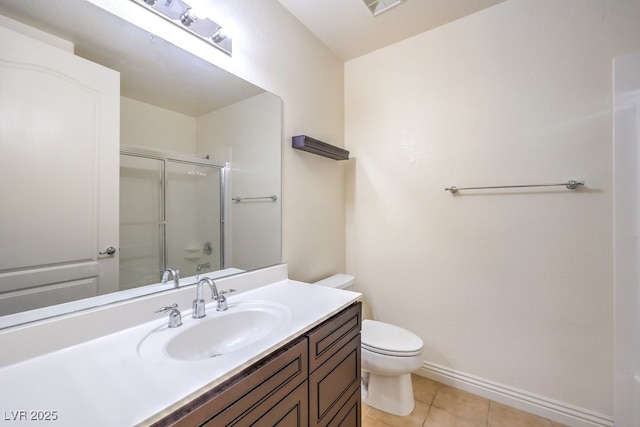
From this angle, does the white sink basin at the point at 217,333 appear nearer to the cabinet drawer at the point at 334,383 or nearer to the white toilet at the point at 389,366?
the cabinet drawer at the point at 334,383

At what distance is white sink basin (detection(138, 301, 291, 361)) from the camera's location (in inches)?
32.6

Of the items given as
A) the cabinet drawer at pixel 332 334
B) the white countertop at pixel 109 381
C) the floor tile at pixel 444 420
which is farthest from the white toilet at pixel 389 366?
the white countertop at pixel 109 381

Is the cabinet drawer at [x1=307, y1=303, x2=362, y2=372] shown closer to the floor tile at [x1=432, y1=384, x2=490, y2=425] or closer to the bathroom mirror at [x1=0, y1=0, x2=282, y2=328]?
the bathroom mirror at [x1=0, y1=0, x2=282, y2=328]

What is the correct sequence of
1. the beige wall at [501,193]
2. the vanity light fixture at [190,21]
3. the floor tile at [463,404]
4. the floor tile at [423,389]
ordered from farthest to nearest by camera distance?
1. the floor tile at [423,389]
2. the floor tile at [463,404]
3. the beige wall at [501,193]
4. the vanity light fixture at [190,21]

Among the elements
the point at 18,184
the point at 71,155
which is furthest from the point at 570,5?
the point at 18,184

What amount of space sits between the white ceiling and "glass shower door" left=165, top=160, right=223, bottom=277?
1215mm

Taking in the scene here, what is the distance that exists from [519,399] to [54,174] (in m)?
2.50

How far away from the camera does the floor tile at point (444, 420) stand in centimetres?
146

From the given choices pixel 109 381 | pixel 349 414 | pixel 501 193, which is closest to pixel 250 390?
pixel 109 381

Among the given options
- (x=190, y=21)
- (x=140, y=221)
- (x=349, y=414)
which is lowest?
(x=349, y=414)

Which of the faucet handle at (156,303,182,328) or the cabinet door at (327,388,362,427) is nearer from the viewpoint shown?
the faucet handle at (156,303,182,328)

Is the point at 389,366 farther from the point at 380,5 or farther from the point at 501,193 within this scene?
the point at 380,5

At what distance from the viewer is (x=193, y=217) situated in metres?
1.20

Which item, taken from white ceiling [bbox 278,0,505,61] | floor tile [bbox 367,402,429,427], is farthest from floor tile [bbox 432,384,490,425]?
white ceiling [bbox 278,0,505,61]
